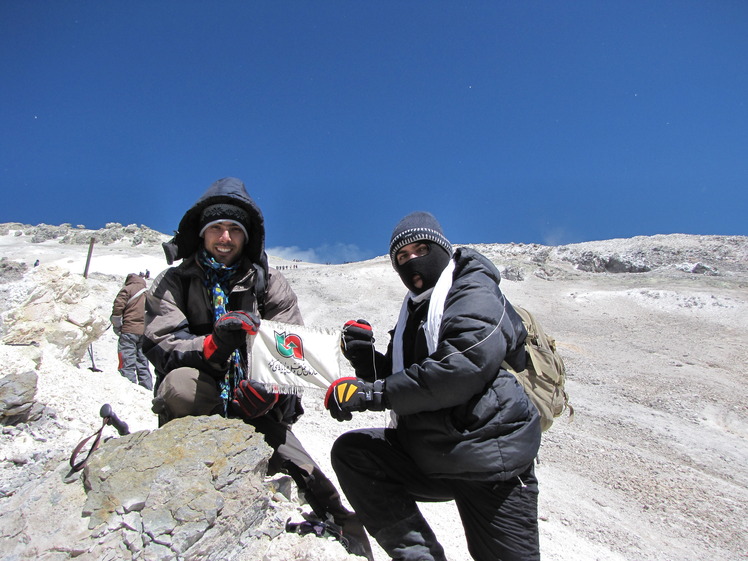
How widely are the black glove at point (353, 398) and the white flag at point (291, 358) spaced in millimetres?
683

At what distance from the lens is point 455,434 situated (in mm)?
2287

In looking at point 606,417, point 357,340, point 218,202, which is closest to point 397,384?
point 357,340

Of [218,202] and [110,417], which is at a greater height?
[218,202]

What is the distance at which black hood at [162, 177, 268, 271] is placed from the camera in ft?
10.8

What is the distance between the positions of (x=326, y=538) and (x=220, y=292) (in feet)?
5.86

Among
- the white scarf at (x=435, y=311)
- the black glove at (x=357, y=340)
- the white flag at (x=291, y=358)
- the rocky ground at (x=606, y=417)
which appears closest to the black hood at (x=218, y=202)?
the white flag at (x=291, y=358)

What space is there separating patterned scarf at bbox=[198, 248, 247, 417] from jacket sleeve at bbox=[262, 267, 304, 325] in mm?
325

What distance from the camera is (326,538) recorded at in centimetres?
268

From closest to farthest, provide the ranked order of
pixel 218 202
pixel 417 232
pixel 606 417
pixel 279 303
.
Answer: pixel 417 232, pixel 218 202, pixel 279 303, pixel 606 417

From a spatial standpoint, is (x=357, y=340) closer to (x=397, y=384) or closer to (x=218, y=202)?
(x=397, y=384)

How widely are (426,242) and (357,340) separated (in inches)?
32.6

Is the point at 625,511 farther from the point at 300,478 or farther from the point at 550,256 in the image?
the point at 550,256

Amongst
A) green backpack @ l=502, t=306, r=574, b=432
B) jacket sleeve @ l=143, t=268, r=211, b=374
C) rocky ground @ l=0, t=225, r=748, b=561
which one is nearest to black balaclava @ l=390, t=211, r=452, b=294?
green backpack @ l=502, t=306, r=574, b=432

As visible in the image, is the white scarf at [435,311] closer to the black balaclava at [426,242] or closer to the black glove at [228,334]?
the black balaclava at [426,242]
